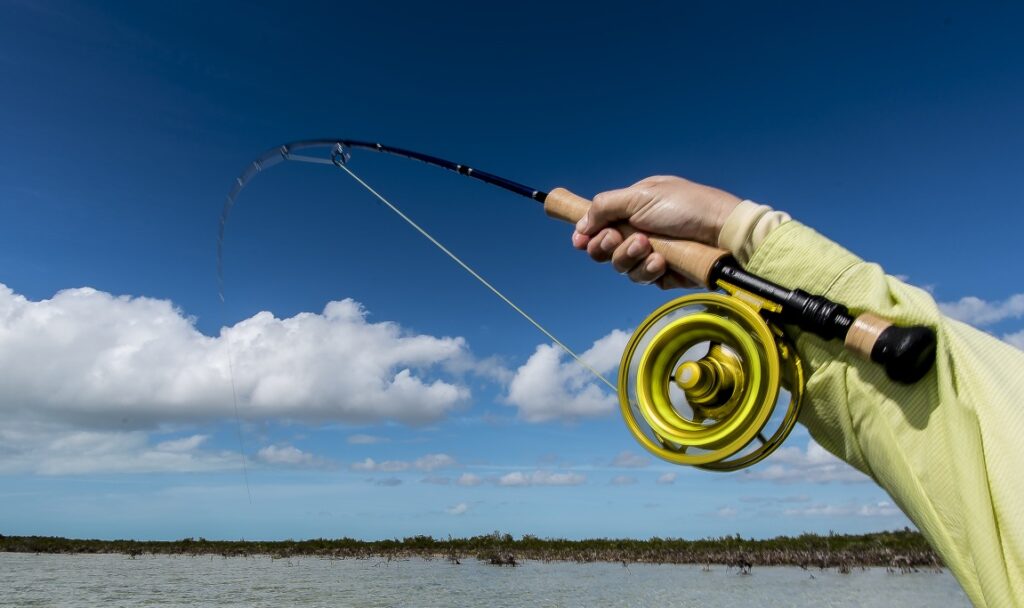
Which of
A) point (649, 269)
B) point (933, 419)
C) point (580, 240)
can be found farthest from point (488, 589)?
point (933, 419)

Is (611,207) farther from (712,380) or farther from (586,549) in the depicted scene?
(586,549)

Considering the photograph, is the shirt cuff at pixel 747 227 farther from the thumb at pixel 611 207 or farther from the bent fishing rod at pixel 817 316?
the thumb at pixel 611 207

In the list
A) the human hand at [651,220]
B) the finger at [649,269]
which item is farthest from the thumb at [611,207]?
the finger at [649,269]

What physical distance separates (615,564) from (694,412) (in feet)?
130

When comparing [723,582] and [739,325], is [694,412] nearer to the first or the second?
[739,325]

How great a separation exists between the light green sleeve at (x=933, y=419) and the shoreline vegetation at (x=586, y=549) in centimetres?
2458

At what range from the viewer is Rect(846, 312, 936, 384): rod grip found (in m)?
1.11

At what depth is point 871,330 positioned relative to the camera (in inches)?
46.2

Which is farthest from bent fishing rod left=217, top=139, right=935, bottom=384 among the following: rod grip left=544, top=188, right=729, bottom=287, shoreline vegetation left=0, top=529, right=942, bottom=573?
shoreline vegetation left=0, top=529, right=942, bottom=573

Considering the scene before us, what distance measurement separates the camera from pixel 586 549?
42594mm

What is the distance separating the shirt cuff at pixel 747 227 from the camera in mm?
1446

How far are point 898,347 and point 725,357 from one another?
1.57ft

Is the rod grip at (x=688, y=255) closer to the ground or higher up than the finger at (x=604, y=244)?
closer to the ground

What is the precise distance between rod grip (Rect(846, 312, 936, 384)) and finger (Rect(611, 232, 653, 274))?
0.76 m
